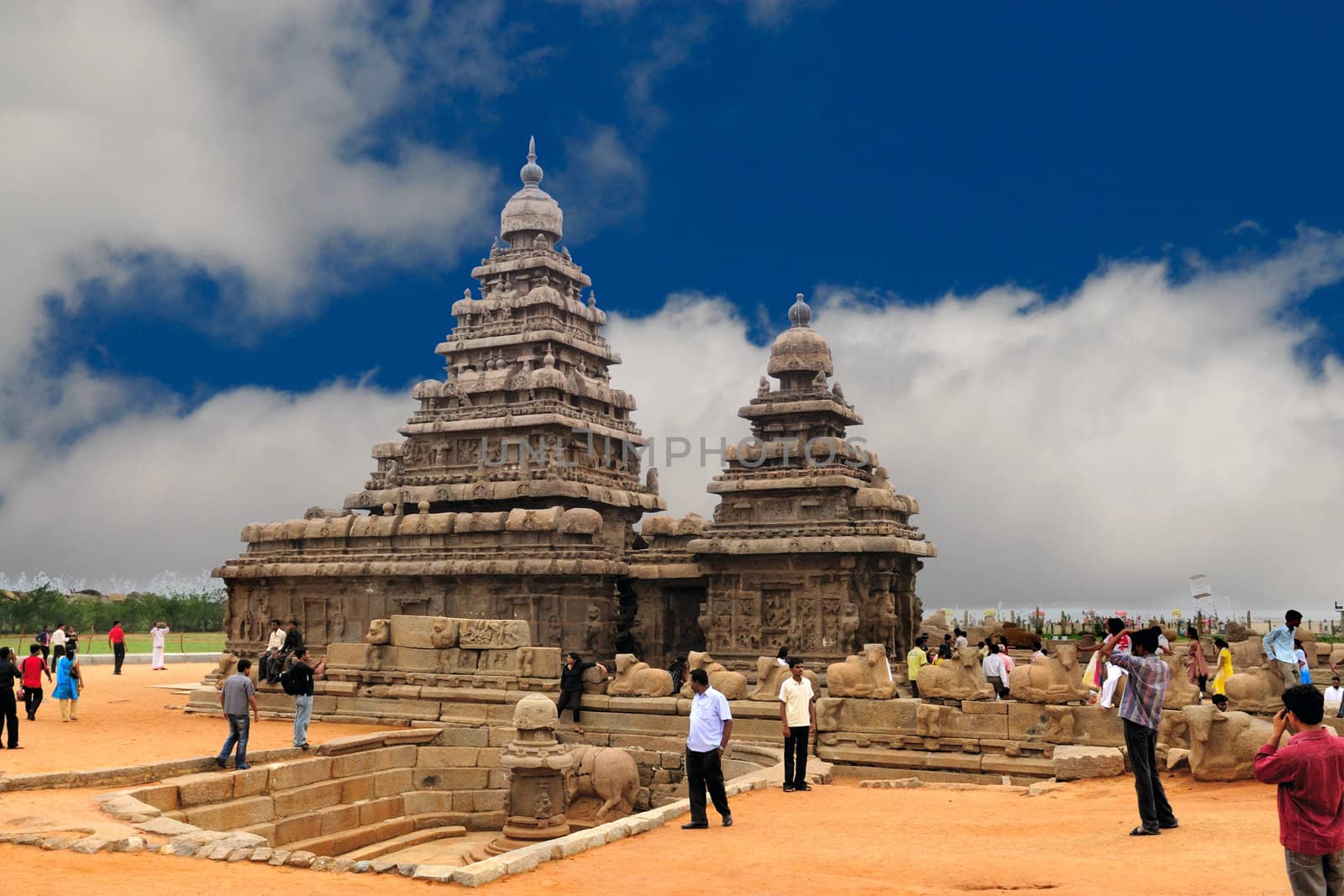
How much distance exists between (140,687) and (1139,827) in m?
28.8

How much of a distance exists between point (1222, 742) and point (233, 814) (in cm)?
1260

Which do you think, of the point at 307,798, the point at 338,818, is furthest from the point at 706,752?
the point at 338,818

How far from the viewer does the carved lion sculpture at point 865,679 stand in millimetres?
17484

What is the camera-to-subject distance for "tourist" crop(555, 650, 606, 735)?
2039 centimetres

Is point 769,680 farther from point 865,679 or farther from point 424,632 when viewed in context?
point 424,632

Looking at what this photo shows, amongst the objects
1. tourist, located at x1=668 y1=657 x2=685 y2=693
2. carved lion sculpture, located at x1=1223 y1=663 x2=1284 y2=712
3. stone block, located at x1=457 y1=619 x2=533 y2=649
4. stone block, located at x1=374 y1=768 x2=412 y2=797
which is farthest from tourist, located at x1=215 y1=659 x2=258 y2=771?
carved lion sculpture, located at x1=1223 y1=663 x2=1284 y2=712

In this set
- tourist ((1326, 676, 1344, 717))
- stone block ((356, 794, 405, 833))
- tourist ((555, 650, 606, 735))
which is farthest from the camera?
tourist ((555, 650, 606, 735))

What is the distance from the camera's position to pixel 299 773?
17234 millimetres

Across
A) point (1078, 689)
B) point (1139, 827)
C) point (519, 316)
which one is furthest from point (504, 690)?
point (519, 316)

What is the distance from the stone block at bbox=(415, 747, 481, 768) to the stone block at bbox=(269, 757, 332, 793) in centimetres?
250

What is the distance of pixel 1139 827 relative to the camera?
32.7 feet

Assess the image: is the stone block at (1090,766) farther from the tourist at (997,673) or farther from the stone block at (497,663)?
the stone block at (497,663)

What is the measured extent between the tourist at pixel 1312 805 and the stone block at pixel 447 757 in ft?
53.1

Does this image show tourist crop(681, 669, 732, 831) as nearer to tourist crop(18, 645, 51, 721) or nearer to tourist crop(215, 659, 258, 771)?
tourist crop(215, 659, 258, 771)
